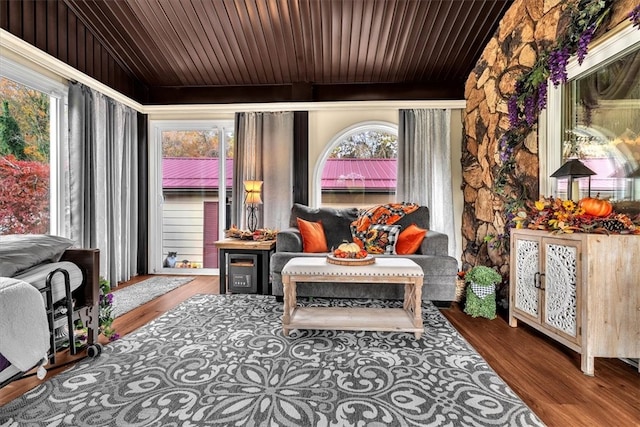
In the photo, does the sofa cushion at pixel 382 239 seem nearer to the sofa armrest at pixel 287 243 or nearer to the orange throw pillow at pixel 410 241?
the orange throw pillow at pixel 410 241

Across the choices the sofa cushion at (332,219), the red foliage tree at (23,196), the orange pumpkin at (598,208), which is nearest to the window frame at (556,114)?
the orange pumpkin at (598,208)

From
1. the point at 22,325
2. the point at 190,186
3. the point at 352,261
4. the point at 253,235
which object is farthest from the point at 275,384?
the point at 190,186

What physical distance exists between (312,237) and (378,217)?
743mm

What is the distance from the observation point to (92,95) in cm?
324

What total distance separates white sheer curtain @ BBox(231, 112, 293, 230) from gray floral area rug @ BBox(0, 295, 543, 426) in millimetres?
1989

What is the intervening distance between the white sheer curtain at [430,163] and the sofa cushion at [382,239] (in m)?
0.87

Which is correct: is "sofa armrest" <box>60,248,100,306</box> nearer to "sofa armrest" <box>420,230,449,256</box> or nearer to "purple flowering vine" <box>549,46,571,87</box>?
"sofa armrest" <box>420,230,449,256</box>

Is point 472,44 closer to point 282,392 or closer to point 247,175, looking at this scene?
point 247,175

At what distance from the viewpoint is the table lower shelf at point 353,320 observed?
81.5 inches

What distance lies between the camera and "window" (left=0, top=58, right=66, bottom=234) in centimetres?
264

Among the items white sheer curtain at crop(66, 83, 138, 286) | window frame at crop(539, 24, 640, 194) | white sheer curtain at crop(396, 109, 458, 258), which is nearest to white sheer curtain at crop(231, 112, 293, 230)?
white sheer curtain at crop(66, 83, 138, 286)

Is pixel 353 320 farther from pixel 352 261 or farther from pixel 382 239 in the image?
pixel 382 239

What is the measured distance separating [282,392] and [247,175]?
2.97 m

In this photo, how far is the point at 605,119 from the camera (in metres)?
1.94
